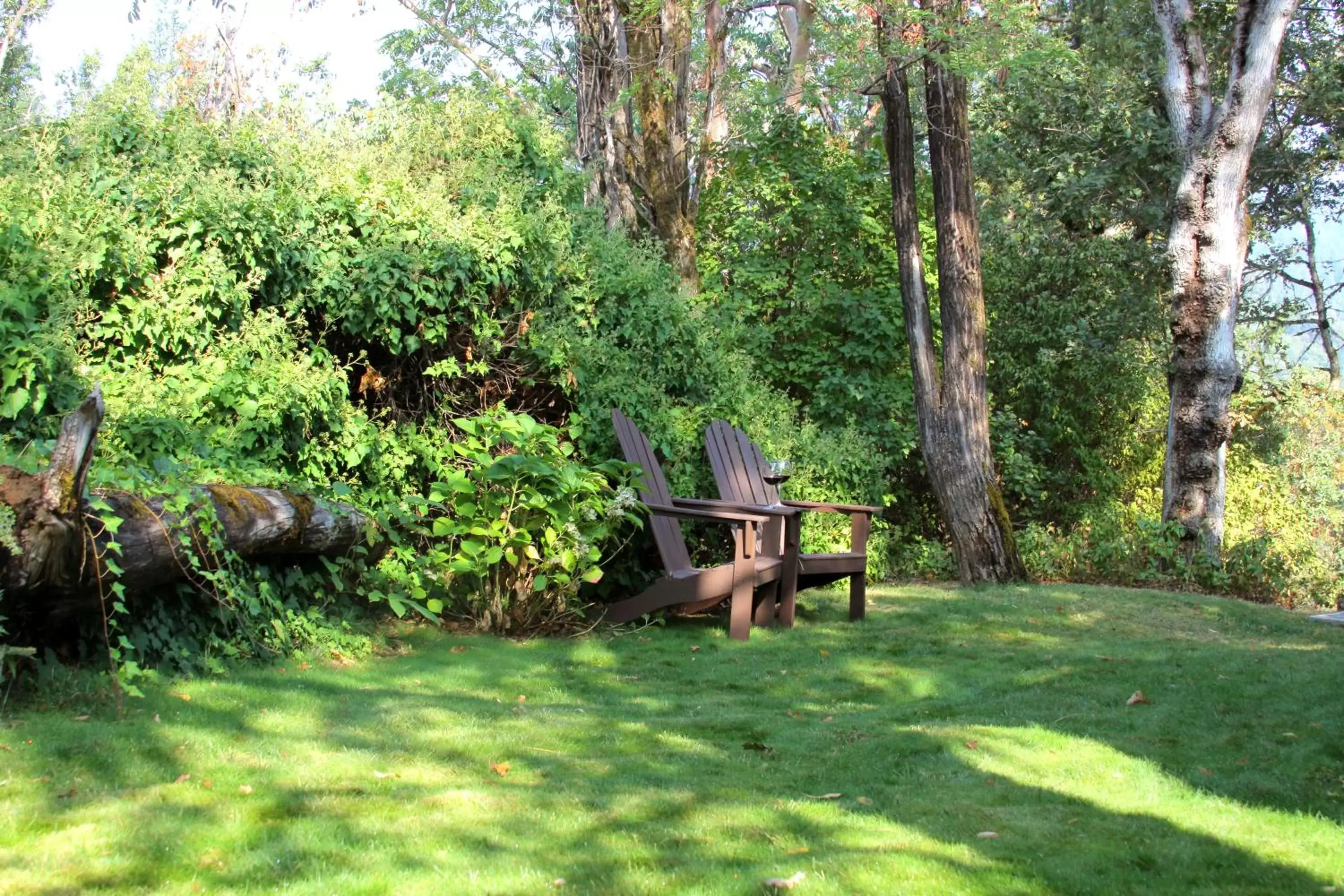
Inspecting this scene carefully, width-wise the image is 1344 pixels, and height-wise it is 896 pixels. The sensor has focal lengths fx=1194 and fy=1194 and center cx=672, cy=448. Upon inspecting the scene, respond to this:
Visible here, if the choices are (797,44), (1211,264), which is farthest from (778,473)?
(797,44)

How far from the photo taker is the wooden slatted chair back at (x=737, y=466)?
7.50 meters

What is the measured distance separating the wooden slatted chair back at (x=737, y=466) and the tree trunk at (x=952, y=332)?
234 centimetres

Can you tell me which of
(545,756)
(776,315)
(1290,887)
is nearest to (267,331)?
(545,756)

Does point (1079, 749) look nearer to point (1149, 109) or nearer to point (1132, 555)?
point (1132, 555)

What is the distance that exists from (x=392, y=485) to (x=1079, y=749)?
392 cm

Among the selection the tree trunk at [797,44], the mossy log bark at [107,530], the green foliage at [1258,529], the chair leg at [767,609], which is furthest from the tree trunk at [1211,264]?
the mossy log bark at [107,530]

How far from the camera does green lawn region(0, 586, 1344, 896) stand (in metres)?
2.70

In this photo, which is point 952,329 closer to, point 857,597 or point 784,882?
point 857,597

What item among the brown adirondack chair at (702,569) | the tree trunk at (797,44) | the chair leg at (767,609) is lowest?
the chair leg at (767,609)

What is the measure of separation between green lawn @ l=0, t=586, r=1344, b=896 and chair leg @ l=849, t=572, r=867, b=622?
57.5 inches

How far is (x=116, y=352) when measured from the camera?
18.5 feet

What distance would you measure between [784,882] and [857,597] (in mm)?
4895

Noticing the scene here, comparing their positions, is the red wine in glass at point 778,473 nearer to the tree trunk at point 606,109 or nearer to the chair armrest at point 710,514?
the chair armrest at point 710,514

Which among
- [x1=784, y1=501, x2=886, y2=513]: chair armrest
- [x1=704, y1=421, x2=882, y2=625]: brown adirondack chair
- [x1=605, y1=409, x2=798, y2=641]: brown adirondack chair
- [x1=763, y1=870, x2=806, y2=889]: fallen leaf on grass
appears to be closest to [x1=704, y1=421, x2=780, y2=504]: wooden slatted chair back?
[x1=704, y1=421, x2=882, y2=625]: brown adirondack chair
